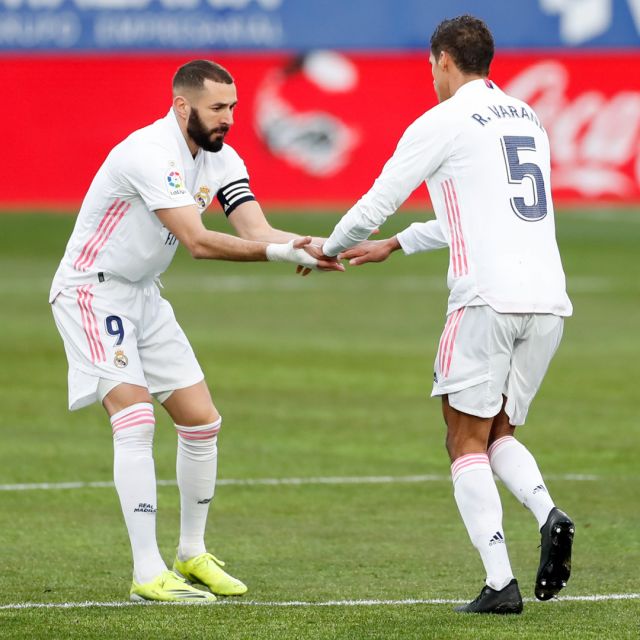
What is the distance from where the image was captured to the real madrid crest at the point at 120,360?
7.78 m

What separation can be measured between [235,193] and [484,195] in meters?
1.73

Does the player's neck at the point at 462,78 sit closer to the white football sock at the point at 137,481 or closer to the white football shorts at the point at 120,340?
the white football shorts at the point at 120,340

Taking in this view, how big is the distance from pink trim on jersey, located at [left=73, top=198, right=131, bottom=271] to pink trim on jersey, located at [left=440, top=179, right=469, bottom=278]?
5.62ft

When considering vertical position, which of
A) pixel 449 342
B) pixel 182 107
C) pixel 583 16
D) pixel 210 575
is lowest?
pixel 210 575

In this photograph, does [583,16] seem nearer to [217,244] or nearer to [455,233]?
[217,244]

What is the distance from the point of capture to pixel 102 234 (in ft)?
26.0

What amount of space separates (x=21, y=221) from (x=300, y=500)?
78.7ft

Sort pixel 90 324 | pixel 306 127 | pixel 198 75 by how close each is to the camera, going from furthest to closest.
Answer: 1. pixel 306 127
2. pixel 90 324
3. pixel 198 75

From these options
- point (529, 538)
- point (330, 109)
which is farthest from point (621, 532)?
point (330, 109)

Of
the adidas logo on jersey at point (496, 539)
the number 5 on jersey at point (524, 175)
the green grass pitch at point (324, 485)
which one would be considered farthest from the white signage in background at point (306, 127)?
the adidas logo on jersey at point (496, 539)

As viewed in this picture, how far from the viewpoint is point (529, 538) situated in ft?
30.5

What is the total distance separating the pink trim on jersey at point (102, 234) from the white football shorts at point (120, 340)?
13 cm

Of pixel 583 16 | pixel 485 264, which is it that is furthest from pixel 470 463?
pixel 583 16

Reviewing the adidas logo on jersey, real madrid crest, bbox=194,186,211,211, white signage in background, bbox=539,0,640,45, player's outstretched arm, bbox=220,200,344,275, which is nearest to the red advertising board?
white signage in background, bbox=539,0,640,45
